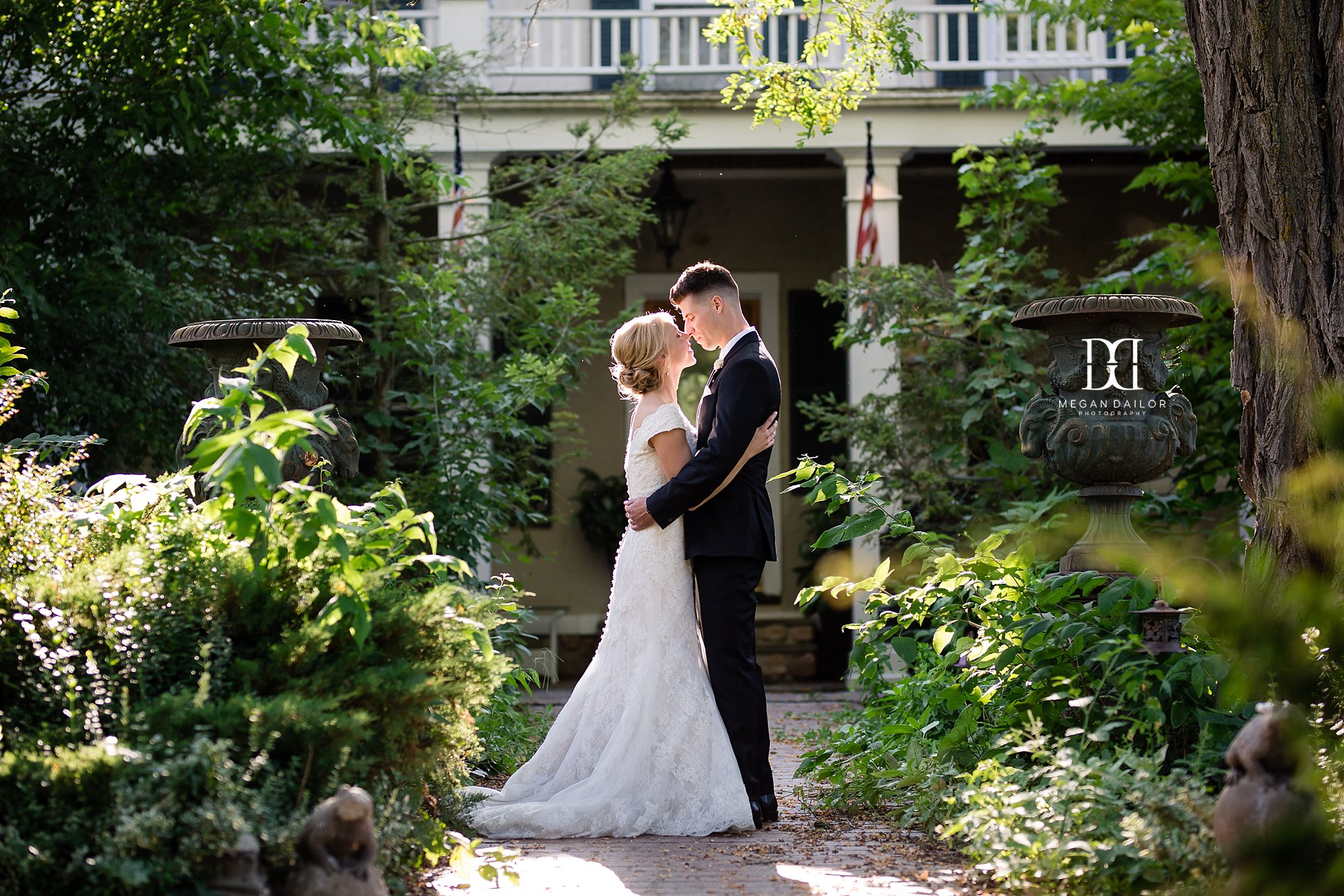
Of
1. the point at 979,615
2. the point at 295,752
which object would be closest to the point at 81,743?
the point at 295,752

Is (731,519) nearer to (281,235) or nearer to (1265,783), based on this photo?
(1265,783)

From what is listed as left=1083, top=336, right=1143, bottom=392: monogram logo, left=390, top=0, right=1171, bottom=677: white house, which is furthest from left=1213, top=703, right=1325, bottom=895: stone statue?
left=390, top=0, right=1171, bottom=677: white house

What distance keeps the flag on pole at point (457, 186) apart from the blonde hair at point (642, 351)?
13.3ft

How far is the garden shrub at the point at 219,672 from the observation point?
2275 millimetres

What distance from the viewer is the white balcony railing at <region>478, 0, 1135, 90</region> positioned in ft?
30.9

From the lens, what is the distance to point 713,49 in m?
9.71

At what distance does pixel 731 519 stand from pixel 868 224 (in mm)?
5318

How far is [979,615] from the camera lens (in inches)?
157

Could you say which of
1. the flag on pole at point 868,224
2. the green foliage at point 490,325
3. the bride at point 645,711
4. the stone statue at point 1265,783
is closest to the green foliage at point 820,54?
the green foliage at point 490,325

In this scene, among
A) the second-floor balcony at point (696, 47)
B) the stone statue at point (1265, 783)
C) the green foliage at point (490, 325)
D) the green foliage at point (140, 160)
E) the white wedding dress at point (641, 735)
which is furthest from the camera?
the second-floor balcony at point (696, 47)

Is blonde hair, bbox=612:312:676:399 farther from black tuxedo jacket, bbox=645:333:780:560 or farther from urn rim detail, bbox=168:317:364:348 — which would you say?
urn rim detail, bbox=168:317:364:348

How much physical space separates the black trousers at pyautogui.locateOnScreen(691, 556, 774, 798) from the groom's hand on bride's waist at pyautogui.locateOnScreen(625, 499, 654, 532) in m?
0.22

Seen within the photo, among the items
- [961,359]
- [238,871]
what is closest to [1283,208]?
[238,871]

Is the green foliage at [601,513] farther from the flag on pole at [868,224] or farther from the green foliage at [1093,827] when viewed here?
the green foliage at [1093,827]
